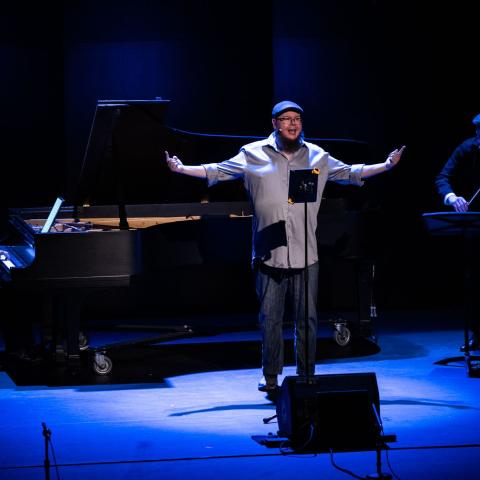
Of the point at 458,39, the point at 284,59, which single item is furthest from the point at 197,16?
the point at 458,39

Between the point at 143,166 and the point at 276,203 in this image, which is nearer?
the point at 276,203

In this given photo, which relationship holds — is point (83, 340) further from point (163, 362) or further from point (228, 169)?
point (228, 169)

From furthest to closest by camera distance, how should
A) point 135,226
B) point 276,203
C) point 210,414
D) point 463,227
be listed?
point 135,226, point 463,227, point 276,203, point 210,414

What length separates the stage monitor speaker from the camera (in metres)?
4.18

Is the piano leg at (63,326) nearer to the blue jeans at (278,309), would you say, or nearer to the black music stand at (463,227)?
the blue jeans at (278,309)

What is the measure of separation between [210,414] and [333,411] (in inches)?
46.1

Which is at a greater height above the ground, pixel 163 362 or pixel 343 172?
pixel 343 172

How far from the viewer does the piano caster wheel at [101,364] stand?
631 centimetres

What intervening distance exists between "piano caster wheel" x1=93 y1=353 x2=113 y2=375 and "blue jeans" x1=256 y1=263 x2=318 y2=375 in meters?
1.29

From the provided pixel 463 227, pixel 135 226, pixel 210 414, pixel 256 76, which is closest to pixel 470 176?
pixel 463 227

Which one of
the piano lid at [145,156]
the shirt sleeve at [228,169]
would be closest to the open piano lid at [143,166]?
the piano lid at [145,156]

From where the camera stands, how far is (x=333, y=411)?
4199 mm

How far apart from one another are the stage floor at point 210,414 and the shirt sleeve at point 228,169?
123 cm

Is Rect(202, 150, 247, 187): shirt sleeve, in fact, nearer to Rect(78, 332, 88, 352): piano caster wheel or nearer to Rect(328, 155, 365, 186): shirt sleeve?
Rect(328, 155, 365, 186): shirt sleeve
